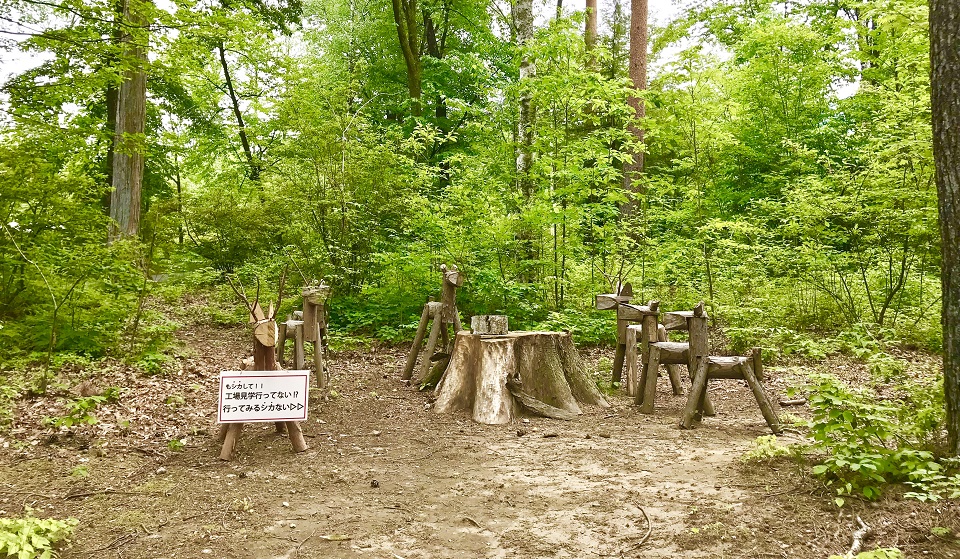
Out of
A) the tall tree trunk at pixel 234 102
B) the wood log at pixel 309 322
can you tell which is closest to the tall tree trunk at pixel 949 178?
the wood log at pixel 309 322

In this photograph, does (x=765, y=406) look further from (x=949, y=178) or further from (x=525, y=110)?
(x=525, y=110)

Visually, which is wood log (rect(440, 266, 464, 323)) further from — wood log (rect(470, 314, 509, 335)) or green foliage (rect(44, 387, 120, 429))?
green foliage (rect(44, 387, 120, 429))

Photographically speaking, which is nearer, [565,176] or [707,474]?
[707,474]

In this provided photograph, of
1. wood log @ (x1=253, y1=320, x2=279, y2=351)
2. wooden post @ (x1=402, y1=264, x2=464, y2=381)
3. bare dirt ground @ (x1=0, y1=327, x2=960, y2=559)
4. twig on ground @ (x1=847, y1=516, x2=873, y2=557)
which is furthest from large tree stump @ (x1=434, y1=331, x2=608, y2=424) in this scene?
twig on ground @ (x1=847, y1=516, x2=873, y2=557)

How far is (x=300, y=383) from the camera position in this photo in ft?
16.8

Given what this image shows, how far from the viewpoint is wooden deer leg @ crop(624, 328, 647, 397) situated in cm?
765

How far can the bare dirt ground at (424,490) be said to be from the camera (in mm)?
3367

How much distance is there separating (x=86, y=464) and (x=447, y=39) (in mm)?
18528

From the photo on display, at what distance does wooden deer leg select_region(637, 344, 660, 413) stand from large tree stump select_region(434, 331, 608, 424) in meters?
0.50

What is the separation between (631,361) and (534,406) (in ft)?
5.96

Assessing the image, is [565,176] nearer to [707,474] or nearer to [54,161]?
[707,474]

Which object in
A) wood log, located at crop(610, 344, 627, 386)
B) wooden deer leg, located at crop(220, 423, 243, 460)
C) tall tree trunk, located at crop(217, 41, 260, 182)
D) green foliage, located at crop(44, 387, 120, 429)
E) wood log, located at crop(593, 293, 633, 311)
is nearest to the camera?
wooden deer leg, located at crop(220, 423, 243, 460)

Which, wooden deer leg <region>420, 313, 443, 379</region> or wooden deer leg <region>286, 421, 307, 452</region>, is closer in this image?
wooden deer leg <region>286, 421, 307, 452</region>

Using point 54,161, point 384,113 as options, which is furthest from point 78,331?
point 384,113
